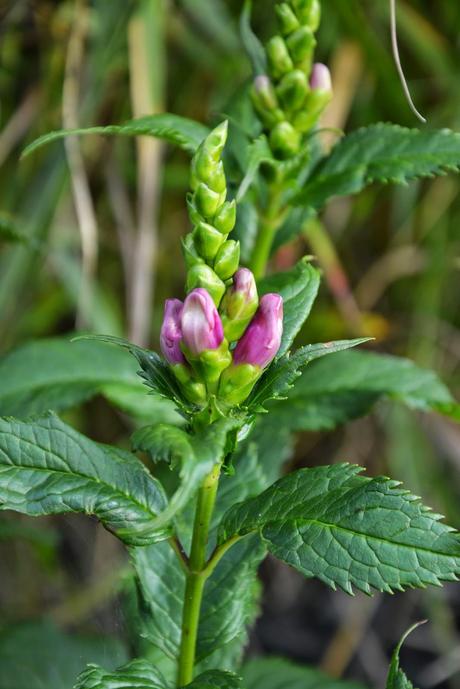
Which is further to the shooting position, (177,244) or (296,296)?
(177,244)

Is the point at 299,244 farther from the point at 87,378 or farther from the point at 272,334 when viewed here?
the point at 272,334

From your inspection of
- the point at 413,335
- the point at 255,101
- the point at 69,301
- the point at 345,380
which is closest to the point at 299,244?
the point at 413,335

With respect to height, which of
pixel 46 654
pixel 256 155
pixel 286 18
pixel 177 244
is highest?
pixel 286 18

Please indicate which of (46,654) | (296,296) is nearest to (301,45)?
(296,296)

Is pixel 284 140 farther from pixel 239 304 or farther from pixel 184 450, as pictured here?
pixel 184 450

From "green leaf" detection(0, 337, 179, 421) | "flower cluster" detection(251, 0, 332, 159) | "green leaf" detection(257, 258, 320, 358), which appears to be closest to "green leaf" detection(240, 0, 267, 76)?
"flower cluster" detection(251, 0, 332, 159)

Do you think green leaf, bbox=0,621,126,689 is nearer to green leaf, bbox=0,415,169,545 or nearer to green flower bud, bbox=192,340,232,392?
green leaf, bbox=0,415,169,545

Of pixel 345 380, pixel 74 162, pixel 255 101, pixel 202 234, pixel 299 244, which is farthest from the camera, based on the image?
pixel 299 244
